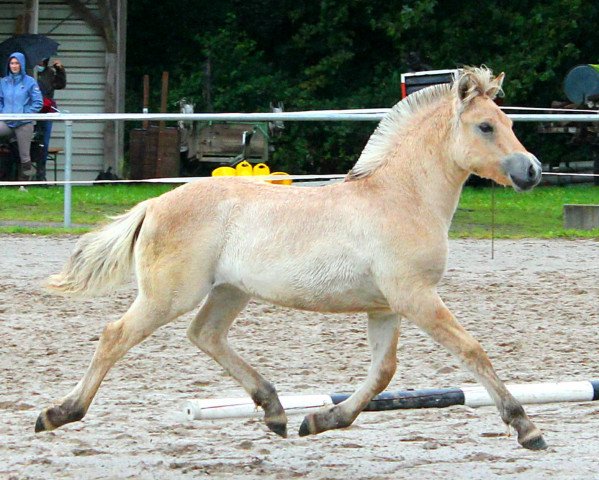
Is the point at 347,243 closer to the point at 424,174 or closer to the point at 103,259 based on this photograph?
the point at 424,174

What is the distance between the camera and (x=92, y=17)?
22219 mm

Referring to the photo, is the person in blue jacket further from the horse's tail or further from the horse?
the horse

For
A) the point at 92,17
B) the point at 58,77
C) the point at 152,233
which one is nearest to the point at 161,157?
the point at 58,77

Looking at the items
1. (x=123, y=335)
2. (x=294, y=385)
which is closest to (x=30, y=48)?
(x=294, y=385)

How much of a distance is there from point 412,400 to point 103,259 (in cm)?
155

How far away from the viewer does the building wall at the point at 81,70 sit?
893 inches

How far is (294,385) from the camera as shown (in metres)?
6.64

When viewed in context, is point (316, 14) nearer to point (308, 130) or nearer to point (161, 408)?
point (308, 130)

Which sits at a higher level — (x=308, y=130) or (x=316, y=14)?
(x=316, y=14)

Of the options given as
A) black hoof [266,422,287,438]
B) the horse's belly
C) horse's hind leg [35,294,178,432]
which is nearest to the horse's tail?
horse's hind leg [35,294,178,432]

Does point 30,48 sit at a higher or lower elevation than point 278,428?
higher

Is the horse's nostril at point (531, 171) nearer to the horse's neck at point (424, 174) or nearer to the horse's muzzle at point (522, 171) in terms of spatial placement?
the horse's muzzle at point (522, 171)

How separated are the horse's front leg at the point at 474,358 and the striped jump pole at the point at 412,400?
375mm

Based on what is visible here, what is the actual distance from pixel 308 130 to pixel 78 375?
16333mm
